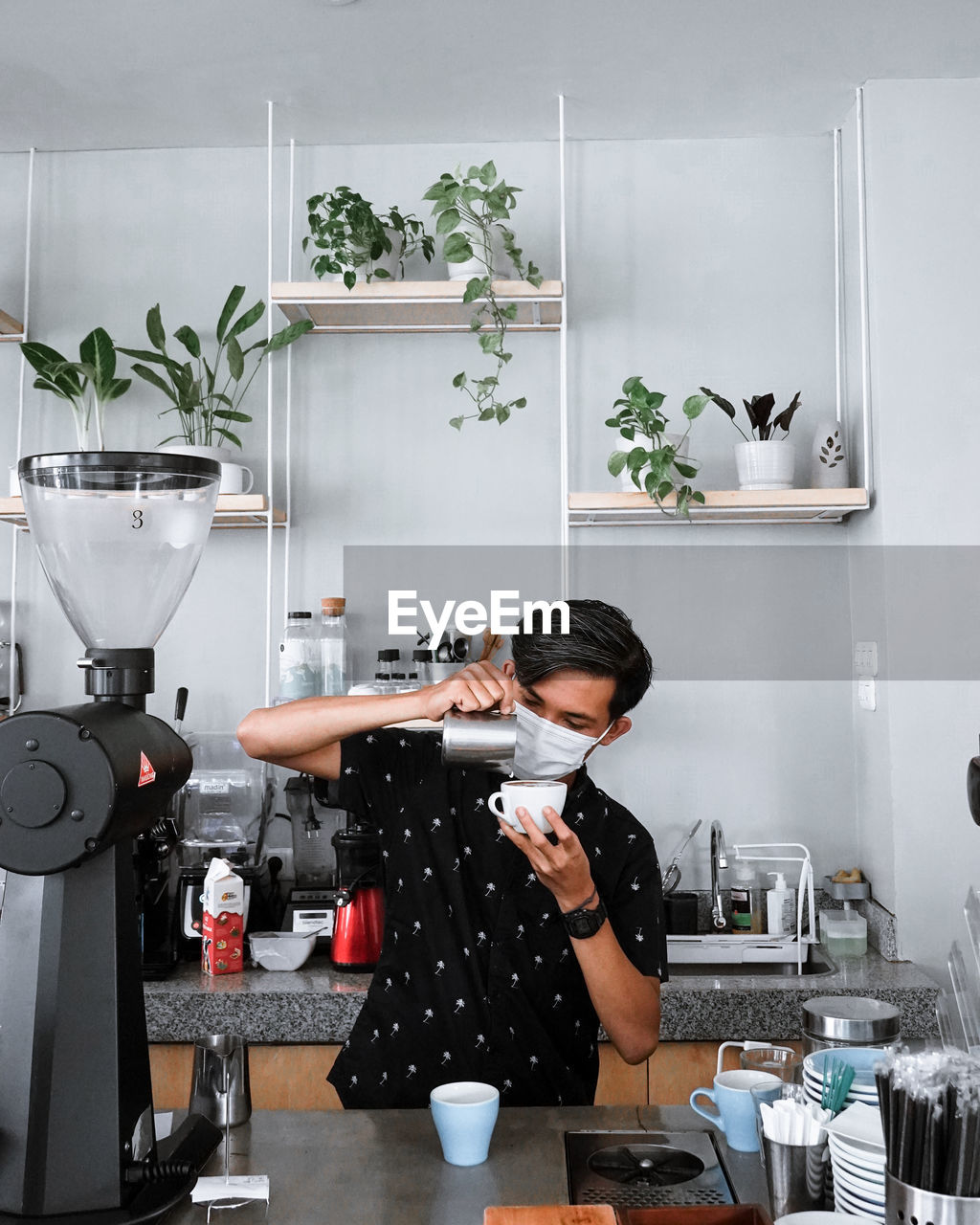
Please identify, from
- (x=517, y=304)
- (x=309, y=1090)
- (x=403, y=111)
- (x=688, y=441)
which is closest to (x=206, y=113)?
(x=403, y=111)

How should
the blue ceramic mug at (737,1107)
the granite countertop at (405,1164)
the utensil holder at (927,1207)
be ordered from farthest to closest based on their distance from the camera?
the blue ceramic mug at (737,1107), the granite countertop at (405,1164), the utensil holder at (927,1207)

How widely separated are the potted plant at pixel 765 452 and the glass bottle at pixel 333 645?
1.07m

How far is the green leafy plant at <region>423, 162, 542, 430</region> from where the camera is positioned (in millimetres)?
2658

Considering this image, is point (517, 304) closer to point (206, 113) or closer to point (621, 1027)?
point (206, 113)

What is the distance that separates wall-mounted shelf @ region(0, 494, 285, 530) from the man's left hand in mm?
1429

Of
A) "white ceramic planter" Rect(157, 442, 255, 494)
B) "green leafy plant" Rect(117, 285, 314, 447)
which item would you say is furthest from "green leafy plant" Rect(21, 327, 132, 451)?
"white ceramic planter" Rect(157, 442, 255, 494)

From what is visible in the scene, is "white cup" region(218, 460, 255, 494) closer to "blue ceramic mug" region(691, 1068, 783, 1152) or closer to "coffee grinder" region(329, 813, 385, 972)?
"coffee grinder" region(329, 813, 385, 972)

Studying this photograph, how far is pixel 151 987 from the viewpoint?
240 centimetres

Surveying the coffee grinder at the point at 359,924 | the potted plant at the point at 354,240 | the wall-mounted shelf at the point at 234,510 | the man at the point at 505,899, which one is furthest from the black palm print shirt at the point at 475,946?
the potted plant at the point at 354,240

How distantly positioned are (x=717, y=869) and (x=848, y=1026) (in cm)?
147

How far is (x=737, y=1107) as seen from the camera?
52.2 inches

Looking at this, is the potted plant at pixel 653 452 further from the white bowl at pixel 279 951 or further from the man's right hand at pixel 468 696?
the white bowl at pixel 279 951

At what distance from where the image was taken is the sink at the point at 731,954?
265cm

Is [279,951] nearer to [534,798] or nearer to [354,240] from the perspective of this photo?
[534,798]
